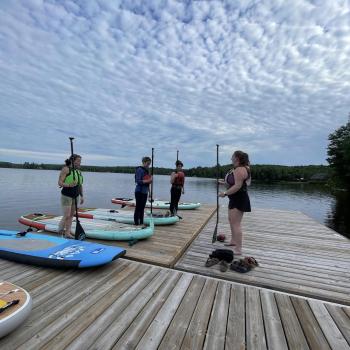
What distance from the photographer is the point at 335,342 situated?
7.79 ft

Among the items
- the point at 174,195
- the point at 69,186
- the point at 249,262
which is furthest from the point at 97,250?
the point at 174,195

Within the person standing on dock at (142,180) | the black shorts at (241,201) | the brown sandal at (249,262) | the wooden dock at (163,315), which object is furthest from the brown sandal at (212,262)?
the person standing on dock at (142,180)

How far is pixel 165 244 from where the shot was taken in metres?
5.28

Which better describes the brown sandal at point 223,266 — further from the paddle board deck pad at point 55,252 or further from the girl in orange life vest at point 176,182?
the girl in orange life vest at point 176,182

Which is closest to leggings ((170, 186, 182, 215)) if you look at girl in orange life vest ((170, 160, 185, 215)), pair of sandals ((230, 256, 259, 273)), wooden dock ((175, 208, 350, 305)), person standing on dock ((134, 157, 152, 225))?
girl in orange life vest ((170, 160, 185, 215))

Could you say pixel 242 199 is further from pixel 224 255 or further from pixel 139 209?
pixel 139 209

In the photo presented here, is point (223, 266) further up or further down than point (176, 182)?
further down

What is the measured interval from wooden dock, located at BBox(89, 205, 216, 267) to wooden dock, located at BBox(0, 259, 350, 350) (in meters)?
0.67

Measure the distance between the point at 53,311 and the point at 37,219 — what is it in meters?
5.12

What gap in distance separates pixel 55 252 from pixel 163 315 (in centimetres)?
230

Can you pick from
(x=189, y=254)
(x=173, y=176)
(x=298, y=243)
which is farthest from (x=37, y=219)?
(x=298, y=243)

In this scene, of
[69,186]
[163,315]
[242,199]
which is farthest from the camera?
[69,186]

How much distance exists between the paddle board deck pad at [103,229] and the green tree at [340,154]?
137ft

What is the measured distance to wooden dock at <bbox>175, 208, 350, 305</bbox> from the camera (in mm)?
3590
